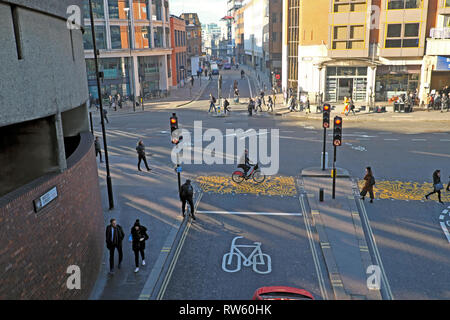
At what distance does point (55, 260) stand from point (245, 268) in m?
5.25

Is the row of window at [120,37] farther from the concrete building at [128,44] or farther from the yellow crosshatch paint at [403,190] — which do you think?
the yellow crosshatch paint at [403,190]

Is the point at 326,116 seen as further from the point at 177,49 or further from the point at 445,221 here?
the point at 177,49

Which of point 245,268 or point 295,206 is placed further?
point 295,206

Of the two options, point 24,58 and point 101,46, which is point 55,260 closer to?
point 24,58

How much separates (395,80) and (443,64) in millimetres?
4623

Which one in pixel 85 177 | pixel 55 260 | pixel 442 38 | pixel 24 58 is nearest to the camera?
pixel 24 58

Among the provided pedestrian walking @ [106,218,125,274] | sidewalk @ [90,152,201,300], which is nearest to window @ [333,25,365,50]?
sidewalk @ [90,152,201,300]

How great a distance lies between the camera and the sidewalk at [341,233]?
10624 millimetres

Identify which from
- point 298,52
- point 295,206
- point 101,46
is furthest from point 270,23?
point 295,206

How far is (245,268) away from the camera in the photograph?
11656 mm

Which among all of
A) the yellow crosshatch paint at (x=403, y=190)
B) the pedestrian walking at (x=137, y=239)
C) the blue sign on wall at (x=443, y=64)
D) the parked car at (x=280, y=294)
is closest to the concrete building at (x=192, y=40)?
the blue sign on wall at (x=443, y=64)

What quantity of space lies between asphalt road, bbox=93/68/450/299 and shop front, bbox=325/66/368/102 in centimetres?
1418

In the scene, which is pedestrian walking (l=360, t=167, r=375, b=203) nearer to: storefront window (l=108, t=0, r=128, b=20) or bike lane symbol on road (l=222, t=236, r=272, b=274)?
bike lane symbol on road (l=222, t=236, r=272, b=274)

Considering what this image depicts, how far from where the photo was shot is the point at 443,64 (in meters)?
37.6
